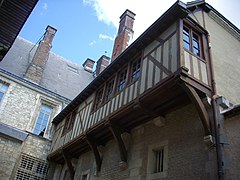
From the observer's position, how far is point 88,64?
17.1 metres

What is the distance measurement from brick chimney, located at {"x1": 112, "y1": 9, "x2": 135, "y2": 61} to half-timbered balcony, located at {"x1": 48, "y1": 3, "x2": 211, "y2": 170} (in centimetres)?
451

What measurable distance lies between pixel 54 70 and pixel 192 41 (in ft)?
32.3

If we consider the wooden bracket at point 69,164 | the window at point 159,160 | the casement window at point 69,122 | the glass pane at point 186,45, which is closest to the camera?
the window at point 159,160

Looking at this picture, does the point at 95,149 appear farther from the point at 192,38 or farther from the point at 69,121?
the point at 192,38

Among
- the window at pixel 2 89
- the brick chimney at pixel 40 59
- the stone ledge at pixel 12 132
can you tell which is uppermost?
the brick chimney at pixel 40 59

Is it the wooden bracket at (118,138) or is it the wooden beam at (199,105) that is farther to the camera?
the wooden bracket at (118,138)

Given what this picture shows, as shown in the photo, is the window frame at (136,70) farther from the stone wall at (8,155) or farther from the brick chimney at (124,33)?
the stone wall at (8,155)

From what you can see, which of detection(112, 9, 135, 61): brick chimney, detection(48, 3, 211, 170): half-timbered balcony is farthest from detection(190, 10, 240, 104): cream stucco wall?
detection(112, 9, 135, 61): brick chimney

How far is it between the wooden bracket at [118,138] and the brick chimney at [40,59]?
257 inches

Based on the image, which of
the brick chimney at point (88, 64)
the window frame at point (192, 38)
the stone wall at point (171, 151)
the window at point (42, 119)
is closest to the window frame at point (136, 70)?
the stone wall at point (171, 151)

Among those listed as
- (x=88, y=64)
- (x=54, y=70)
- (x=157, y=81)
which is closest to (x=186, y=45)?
(x=157, y=81)

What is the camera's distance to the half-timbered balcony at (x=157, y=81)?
5.09 meters

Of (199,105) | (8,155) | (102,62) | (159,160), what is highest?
(102,62)

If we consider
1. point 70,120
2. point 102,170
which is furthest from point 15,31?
point 70,120
